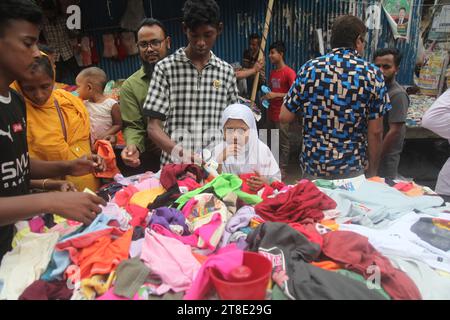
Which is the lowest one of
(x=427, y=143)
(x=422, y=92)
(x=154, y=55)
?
(x=427, y=143)

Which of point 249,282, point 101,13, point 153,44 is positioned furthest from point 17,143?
point 101,13

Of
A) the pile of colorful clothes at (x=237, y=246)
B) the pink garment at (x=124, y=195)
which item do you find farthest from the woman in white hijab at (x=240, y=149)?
the pink garment at (x=124, y=195)

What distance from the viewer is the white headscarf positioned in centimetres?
245

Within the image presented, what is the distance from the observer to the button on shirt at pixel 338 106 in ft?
8.05

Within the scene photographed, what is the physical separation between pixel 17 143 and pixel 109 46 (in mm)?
4284

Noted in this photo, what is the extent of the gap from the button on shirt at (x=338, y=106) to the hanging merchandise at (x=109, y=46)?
365 centimetres

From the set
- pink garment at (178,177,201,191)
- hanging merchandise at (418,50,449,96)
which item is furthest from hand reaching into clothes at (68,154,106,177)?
hanging merchandise at (418,50,449,96)

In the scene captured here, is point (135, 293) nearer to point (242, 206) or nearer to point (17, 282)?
point (17, 282)

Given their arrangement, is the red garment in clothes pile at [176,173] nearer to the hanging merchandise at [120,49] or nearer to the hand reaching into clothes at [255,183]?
the hand reaching into clothes at [255,183]

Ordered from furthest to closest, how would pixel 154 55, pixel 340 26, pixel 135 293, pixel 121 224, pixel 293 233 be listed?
1. pixel 154 55
2. pixel 340 26
3. pixel 121 224
4. pixel 293 233
5. pixel 135 293

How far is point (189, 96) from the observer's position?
2.51 meters
